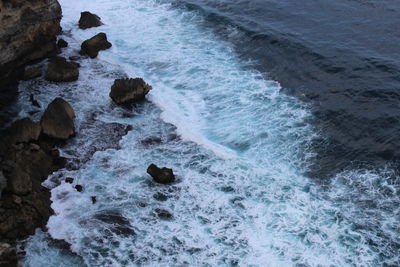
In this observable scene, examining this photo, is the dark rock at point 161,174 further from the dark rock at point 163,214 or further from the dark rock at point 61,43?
the dark rock at point 61,43

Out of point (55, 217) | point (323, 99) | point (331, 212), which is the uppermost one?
point (323, 99)

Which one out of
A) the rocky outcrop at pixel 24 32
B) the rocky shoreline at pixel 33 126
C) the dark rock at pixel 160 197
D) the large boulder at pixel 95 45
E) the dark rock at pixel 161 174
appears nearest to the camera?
the rocky shoreline at pixel 33 126

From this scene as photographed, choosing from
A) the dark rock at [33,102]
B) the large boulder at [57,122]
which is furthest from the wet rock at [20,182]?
the dark rock at [33,102]

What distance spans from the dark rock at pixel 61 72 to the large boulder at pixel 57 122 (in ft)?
11.8

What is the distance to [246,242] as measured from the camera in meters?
13.5

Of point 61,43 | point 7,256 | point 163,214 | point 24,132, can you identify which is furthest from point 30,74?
point 7,256

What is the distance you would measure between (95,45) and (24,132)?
30.7 feet

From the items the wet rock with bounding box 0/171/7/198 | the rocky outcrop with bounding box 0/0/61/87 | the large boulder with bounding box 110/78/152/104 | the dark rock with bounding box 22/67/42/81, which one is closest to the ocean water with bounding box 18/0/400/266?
the large boulder with bounding box 110/78/152/104

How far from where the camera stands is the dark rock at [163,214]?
14387mm

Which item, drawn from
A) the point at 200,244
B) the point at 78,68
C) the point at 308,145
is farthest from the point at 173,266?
the point at 78,68

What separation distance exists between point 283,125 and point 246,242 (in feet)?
23.9

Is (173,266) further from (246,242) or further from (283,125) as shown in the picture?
(283,125)

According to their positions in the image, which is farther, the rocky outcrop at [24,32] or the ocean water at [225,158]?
the rocky outcrop at [24,32]

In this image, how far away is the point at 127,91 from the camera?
787 inches
